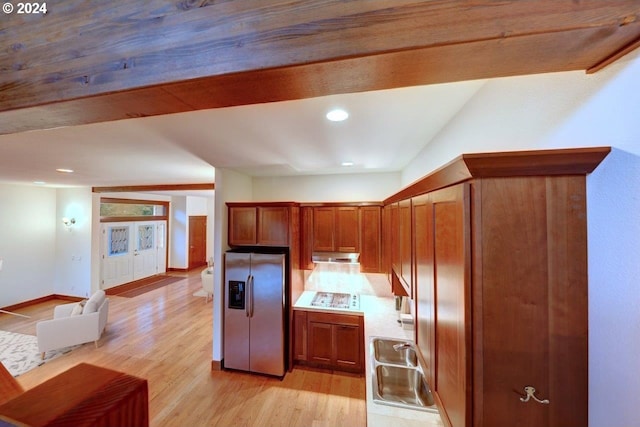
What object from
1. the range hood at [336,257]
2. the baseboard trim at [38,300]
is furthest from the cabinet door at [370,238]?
the baseboard trim at [38,300]

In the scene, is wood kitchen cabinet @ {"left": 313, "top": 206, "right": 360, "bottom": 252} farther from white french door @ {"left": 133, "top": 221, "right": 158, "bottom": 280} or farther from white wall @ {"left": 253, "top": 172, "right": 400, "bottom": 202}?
white french door @ {"left": 133, "top": 221, "right": 158, "bottom": 280}

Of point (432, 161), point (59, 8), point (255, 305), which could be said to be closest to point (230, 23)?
point (59, 8)

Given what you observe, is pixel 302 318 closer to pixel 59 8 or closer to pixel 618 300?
pixel 618 300

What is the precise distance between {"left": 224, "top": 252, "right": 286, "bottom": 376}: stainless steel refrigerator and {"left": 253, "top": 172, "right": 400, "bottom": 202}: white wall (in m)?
1.17

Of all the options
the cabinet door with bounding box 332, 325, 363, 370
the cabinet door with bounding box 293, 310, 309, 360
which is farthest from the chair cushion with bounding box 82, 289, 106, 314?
the cabinet door with bounding box 332, 325, 363, 370

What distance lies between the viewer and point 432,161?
1.99 m

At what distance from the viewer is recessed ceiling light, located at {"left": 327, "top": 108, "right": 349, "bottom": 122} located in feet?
4.78

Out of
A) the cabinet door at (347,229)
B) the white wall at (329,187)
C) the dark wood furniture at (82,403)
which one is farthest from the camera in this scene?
the white wall at (329,187)

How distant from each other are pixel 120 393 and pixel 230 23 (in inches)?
35.0

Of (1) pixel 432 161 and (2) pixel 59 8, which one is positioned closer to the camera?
(2) pixel 59 8

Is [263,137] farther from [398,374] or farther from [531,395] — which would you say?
[398,374]

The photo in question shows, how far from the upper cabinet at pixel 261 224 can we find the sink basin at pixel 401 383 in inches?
67.9

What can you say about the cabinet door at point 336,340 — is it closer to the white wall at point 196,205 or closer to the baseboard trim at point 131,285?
the baseboard trim at point 131,285

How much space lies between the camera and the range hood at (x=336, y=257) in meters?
3.06
